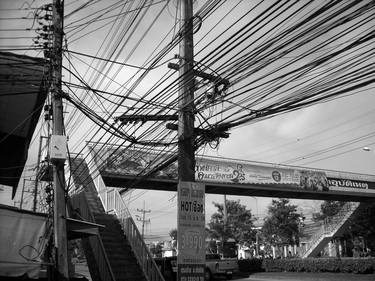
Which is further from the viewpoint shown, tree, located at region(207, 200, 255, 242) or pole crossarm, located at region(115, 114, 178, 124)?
tree, located at region(207, 200, 255, 242)

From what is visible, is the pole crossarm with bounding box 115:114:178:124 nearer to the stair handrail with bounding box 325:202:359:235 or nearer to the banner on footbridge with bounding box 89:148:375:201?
the banner on footbridge with bounding box 89:148:375:201

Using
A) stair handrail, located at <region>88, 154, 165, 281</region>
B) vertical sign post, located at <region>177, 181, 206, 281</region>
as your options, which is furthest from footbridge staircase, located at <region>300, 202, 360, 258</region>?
vertical sign post, located at <region>177, 181, 206, 281</region>

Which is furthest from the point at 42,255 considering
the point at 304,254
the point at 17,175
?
the point at 304,254

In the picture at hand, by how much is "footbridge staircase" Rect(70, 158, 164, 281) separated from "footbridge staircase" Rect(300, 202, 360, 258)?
25.6 m

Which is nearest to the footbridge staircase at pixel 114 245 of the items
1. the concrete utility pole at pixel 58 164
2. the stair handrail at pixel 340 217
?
the concrete utility pole at pixel 58 164

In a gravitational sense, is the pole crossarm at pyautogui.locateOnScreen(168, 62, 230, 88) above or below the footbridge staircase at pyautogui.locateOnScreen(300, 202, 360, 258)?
above

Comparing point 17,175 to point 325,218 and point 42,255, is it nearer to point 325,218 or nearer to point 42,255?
point 42,255

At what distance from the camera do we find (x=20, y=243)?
11875 millimetres

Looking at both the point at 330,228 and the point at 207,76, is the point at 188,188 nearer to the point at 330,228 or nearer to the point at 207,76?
the point at 207,76

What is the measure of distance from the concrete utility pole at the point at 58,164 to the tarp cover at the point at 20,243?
52 centimetres

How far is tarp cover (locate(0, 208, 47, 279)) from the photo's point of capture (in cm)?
1130

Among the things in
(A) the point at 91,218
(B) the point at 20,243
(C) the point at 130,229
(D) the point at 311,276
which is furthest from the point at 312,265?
(B) the point at 20,243

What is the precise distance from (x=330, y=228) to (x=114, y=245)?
1128 inches

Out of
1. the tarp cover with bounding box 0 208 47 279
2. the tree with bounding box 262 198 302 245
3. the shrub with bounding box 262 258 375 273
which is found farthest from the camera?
the tree with bounding box 262 198 302 245
